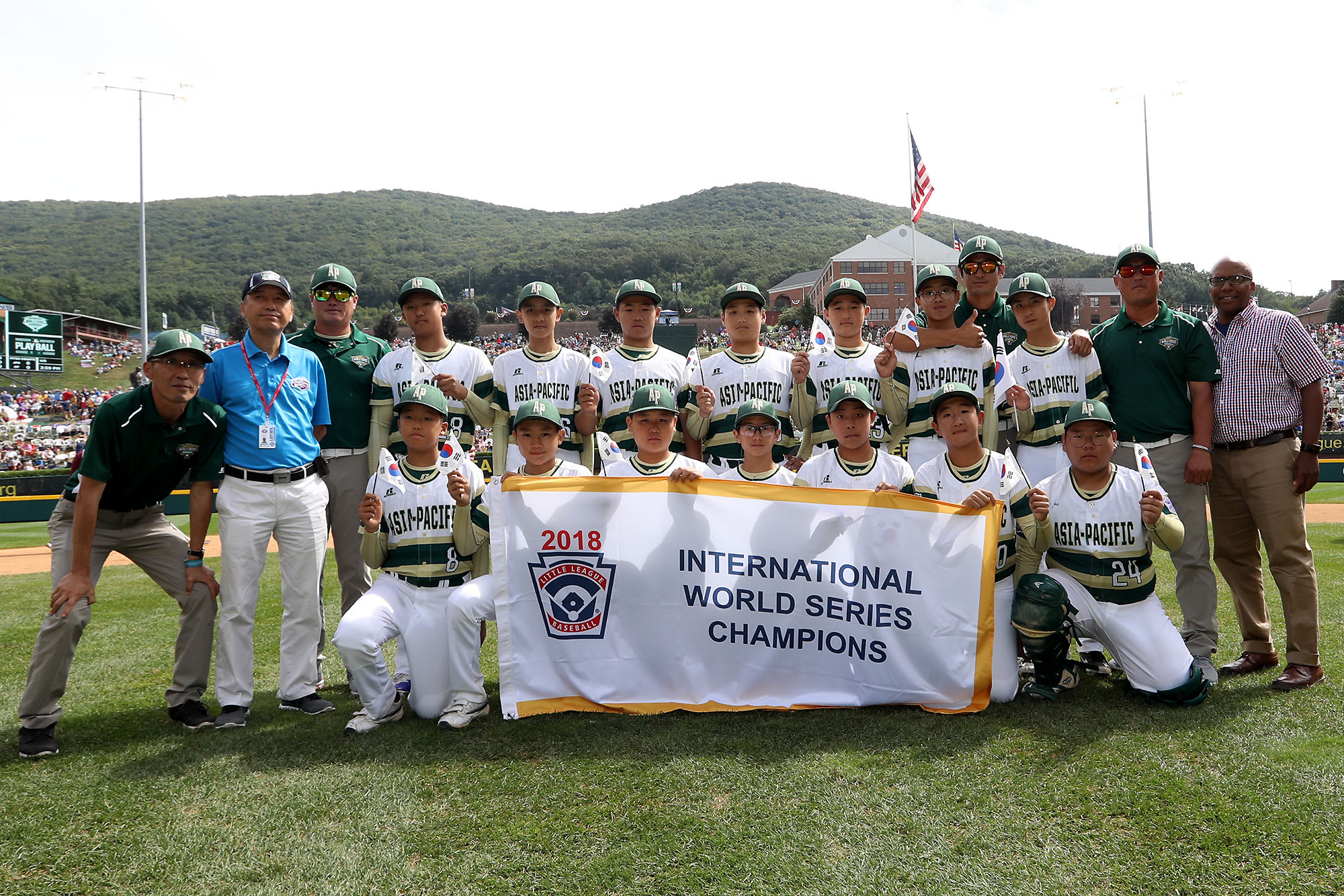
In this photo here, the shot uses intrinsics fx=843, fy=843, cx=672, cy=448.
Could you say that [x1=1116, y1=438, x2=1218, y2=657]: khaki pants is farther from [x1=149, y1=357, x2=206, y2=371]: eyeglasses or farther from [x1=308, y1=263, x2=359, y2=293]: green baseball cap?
[x1=149, y1=357, x2=206, y2=371]: eyeglasses

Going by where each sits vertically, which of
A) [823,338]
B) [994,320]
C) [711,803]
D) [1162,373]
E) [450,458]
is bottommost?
[711,803]

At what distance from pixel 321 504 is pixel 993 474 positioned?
4.40 metres

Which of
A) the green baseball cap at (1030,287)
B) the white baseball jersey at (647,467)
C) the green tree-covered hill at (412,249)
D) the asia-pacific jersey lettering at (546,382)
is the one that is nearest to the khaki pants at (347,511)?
the asia-pacific jersey lettering at (546,382)

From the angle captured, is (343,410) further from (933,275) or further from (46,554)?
(46,554)

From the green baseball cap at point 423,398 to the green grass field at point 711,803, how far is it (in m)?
1.98

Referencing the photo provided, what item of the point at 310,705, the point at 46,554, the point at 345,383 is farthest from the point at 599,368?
the point at 46,554

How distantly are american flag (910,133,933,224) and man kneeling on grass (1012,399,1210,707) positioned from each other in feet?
74.2

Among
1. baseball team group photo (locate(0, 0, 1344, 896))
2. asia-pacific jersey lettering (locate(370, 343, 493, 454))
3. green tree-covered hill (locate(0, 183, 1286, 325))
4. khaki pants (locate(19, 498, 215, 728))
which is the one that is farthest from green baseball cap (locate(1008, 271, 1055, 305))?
green tree-covered hill (locate(0, 183, 1286, 325))

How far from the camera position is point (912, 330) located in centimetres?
639

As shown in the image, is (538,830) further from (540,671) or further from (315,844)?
(540,671)

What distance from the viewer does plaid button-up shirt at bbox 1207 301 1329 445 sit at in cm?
570

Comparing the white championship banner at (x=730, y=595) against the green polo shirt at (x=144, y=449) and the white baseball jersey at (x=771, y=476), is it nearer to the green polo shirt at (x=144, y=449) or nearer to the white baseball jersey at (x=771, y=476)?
the white baseball jersey at (x=771, y=476)

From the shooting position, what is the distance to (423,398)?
5.40 m

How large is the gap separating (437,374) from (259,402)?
1.29 m
